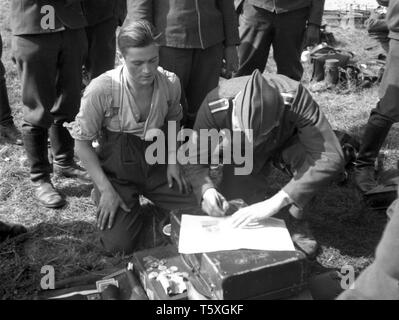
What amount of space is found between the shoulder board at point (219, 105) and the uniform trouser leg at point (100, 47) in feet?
5.57

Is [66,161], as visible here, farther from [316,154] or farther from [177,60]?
[316,154]

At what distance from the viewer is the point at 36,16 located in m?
3.41

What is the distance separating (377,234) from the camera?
3572 mm

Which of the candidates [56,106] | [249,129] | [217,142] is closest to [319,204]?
[217,142]

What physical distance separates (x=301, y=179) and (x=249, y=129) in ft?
1.80

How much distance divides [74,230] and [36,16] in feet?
4.94

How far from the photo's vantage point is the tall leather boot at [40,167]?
372 cm

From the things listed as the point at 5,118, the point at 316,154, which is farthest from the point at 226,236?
the point at 5,118

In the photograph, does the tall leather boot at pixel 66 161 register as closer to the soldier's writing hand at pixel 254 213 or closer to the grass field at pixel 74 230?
the grass field at pixel 74 230

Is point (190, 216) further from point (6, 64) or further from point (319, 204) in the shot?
point (6, 64)

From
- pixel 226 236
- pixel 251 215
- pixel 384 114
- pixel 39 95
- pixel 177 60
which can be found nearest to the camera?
pixel 226 236

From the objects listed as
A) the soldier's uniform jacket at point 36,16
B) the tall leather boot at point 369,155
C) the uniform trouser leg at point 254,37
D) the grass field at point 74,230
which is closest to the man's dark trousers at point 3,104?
the grass field at point 74,230

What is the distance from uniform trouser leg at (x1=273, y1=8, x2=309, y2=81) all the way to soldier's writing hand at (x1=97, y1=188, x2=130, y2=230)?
2.09 meters

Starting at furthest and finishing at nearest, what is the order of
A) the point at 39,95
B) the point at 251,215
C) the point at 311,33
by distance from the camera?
the point at 311,33 < the point at 39,95 < the point at 251,215
